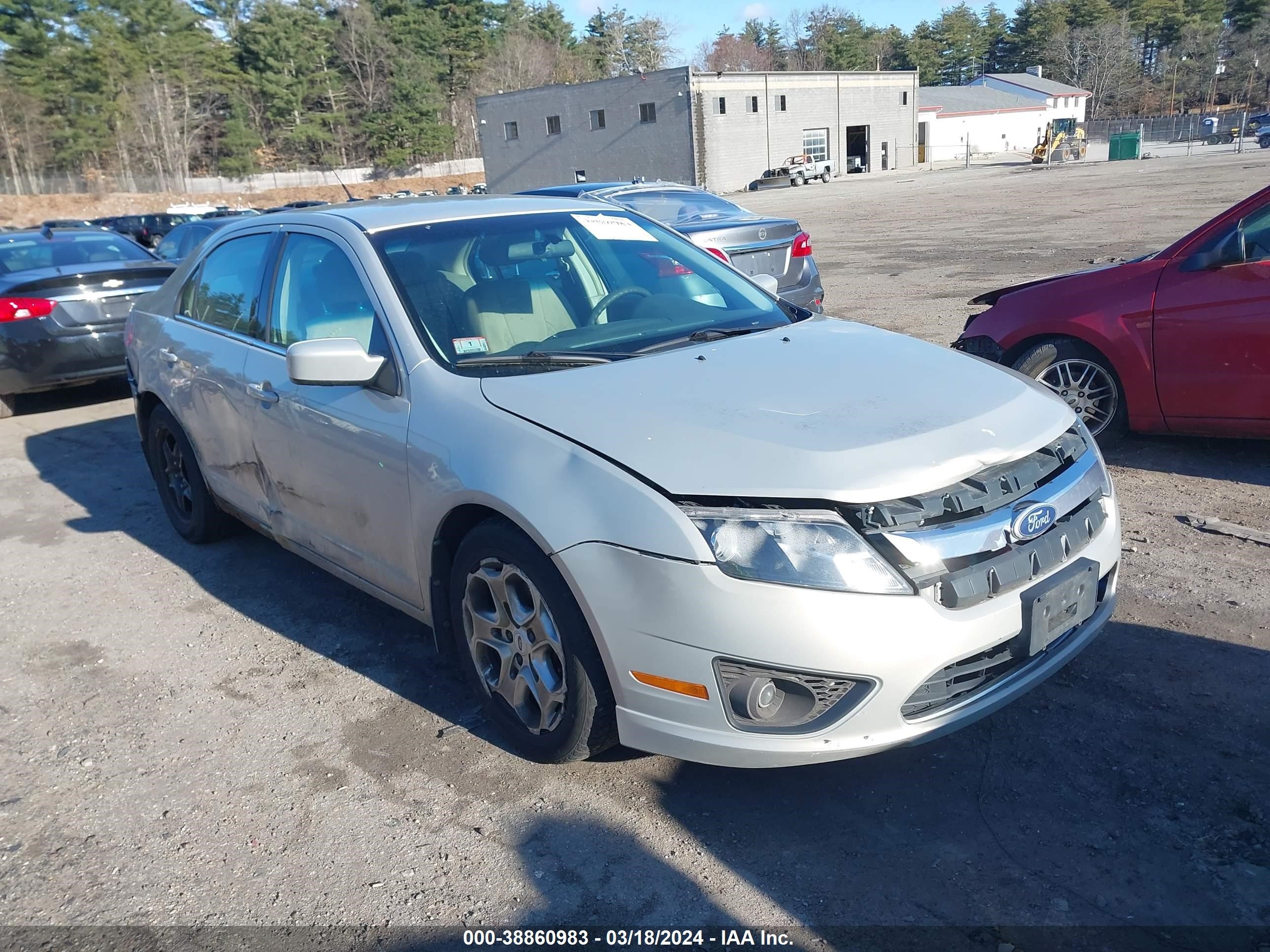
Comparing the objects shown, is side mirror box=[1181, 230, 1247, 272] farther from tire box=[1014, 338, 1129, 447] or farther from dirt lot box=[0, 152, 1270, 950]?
dirt lot box=[0, 152, 1270, 950]

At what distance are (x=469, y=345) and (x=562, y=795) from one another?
5.05 feet

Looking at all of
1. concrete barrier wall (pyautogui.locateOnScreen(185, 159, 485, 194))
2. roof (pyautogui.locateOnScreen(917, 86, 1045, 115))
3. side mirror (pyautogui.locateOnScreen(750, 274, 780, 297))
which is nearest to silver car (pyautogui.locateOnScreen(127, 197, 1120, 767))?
side mirror (pyautogui.locateOnScreen(750, 274, 780, 297))

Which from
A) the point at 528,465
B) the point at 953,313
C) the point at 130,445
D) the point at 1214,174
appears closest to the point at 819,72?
the point at 1214,174

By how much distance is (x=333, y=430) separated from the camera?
147 inches

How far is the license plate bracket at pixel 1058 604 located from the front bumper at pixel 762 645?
0.17ft

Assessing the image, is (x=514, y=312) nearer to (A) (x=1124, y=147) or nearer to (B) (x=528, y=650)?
(B) (x=528, y=650)

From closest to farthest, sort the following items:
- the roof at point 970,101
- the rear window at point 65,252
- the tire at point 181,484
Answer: the tire at point 181,484
the rear window at point 65,252
the roof at point 970,101

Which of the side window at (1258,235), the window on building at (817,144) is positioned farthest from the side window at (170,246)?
the window on building at (817,144)

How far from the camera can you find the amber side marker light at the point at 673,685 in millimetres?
2623

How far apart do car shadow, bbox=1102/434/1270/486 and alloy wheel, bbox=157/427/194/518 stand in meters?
5.19

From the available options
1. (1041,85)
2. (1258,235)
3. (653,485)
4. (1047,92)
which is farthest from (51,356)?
(1041,85)

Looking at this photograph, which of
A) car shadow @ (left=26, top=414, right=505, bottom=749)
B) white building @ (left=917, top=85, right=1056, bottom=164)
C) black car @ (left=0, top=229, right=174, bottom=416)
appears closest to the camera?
car shadow @ (left=26, top=414, right=505, bottom=749)

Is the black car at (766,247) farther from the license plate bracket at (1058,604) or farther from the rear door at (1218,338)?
the license plate bracket at (1058,604)

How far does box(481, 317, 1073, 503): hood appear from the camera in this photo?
8.64 feet
